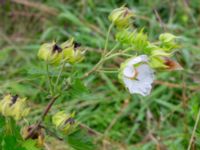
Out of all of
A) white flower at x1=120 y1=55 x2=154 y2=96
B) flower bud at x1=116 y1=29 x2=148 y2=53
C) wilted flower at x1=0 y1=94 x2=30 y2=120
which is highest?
flower bud at x1=116 y1=29 x2=148 y2=53

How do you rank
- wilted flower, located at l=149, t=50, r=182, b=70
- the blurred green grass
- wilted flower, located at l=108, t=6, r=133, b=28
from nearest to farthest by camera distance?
wilted flower, located at l=149, t=50, r=182, b=70 < wilted flower, located at l=108, t=6, r=133, b=28 < the blurred green grass

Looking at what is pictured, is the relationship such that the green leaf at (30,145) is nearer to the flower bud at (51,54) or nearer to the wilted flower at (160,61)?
→ the flower bud at (51,54)

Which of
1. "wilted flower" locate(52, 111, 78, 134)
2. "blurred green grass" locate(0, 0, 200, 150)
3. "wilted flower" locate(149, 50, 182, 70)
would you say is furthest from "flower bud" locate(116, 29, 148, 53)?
"blurred green grass" locate(0, 0, 200, 150)

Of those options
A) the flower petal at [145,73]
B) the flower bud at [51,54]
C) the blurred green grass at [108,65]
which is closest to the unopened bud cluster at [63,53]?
the flower bud at [51,54]

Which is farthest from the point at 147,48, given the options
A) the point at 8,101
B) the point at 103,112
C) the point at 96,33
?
the point at 96,33

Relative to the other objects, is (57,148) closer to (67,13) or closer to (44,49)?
(67,13)

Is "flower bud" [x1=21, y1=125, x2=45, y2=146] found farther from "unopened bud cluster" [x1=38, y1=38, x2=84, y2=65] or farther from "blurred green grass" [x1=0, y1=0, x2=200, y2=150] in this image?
"blurred green grass" [x1=0, y1=0, x2=200, y2=150]

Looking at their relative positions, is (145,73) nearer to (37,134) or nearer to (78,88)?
(78,88)

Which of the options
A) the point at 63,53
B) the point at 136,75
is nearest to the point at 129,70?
the point at 136,75
